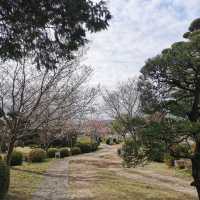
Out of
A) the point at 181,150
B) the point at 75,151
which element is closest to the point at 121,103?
the point at 75,151

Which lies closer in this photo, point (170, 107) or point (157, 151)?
point (157, 151)

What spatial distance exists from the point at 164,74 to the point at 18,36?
11.8 feet

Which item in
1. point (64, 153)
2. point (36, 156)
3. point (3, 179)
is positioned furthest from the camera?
point (64, 153)

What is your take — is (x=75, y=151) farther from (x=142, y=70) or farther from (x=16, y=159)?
(x=142, y=70)

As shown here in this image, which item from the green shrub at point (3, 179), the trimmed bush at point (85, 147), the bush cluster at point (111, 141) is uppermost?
the bush cluster at point (111, 141)

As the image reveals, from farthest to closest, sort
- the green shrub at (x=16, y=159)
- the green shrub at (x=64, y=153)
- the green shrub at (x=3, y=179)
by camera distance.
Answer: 1. the green shrub at (x=64, y=153)
2. the green shrub at (x=16, y=159)
3. the green shrub at (x=3, y=179)

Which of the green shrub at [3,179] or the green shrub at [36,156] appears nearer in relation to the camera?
the green shrub at [3,179]

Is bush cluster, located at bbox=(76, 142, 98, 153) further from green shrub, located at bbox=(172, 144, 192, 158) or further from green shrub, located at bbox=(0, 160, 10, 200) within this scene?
green shrub, located at bbox=(172, 144, 192, 158)

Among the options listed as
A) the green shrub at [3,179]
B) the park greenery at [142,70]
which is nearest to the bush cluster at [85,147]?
the park greenery at [142,70]

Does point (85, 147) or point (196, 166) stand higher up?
point (85, 147)

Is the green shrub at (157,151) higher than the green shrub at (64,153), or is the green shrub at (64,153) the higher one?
the green shrub at (157,151)

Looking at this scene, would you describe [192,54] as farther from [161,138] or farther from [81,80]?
[81,80]

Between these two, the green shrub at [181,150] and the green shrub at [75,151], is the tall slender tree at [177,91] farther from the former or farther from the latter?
the green shrub at [75,151]

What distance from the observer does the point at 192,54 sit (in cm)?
779
